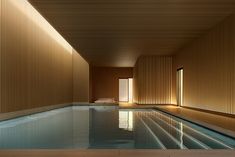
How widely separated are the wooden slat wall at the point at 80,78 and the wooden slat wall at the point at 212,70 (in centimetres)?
774

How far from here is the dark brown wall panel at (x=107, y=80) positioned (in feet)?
75.7

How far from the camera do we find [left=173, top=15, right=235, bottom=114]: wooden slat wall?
8.42 meters

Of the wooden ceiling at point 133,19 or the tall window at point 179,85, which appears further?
the tall window at point 179,85

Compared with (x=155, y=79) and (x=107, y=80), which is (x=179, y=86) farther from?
(x=107, y=80)

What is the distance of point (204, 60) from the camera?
35.7ft

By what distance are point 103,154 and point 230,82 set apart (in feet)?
20.3

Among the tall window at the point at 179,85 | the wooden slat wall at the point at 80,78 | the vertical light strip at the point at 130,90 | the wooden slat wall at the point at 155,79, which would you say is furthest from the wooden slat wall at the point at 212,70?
the vertical light strip at the point at 130,90

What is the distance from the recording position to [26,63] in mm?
10656

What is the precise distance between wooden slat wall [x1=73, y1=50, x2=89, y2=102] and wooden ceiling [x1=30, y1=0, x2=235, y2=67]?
285 inches

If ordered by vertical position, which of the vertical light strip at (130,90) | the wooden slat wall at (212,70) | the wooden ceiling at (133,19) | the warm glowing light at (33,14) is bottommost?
the vertical light strip at (130,90)

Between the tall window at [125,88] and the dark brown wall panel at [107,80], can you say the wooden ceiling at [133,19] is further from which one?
the tall window at [125,88]

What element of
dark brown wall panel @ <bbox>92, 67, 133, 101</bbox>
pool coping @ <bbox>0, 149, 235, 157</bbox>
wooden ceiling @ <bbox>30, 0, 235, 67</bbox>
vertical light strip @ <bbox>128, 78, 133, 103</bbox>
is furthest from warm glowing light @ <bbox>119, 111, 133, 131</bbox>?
vertical light strip @ <bbox>128, 78, 133, 103</bbox>

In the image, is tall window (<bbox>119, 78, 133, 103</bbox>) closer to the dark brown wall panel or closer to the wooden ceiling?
the dark brown wall panel

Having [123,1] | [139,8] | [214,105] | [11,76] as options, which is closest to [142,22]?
[139,8]
